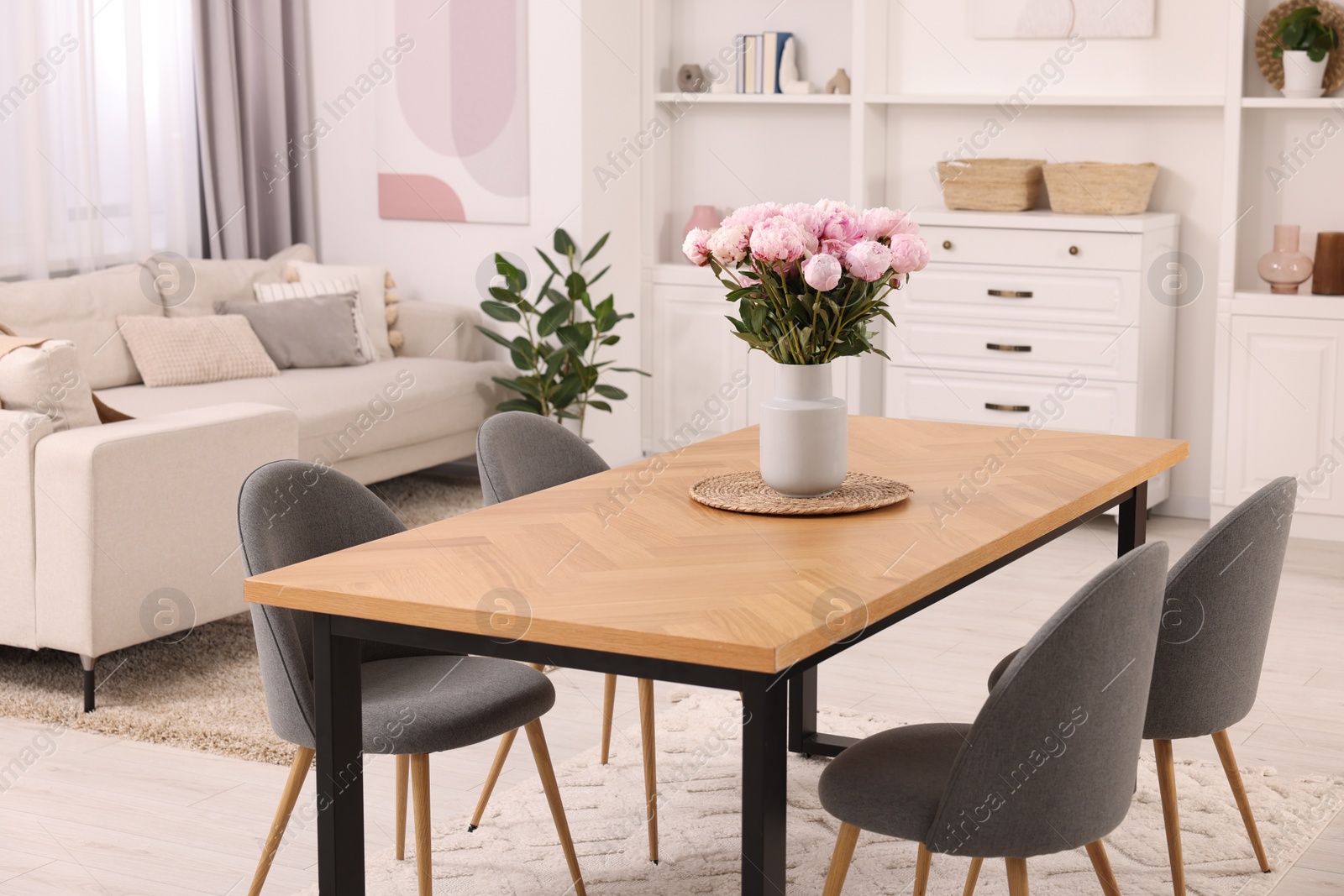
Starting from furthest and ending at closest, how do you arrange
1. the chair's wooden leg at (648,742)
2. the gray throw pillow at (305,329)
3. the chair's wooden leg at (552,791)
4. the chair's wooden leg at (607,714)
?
the gray throw pillow at (305,329)
the chair's wooden leg at (607,714)
the chair's wooden leg at (648,742)
the chair's wooden leg at (552,791)

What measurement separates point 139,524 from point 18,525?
0.90ft

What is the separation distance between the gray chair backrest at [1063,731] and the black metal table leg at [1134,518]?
103 cm

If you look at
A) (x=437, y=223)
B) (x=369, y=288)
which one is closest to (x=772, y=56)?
(x=437, y=223)

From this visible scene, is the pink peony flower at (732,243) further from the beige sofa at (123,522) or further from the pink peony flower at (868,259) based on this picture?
the beige sofa at (123,522)

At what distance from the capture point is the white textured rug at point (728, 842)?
274 centimetres

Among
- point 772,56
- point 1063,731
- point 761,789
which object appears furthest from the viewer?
point 772,56

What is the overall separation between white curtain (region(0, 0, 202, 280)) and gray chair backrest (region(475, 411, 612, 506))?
3201mm

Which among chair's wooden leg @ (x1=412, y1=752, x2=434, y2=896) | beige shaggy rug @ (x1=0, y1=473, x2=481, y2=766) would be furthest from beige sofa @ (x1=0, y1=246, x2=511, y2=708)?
chair's wooden leg @ (x1=412, y1=752, x2=434, y2=896)

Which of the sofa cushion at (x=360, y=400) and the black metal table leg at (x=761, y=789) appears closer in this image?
the black metal table leg at (x=761, y=789)

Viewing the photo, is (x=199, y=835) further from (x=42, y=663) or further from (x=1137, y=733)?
(x=1137, y=733)

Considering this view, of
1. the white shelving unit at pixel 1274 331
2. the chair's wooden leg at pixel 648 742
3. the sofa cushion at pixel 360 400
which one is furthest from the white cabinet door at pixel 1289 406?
the chair's wooden leg at pixel 648 742

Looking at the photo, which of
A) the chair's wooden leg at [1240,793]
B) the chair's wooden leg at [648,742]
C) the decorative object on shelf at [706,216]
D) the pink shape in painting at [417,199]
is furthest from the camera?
the pink shape in painting at [417,199]

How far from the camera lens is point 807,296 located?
2.45m

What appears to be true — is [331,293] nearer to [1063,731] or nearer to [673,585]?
[673,585]
